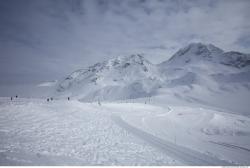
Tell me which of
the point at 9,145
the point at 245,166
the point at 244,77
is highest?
the point at 244,77


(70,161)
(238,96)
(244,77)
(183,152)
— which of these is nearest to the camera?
(70,161)

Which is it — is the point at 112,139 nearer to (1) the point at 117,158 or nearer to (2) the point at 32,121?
(1) the point at 117,158

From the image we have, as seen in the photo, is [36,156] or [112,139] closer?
[36,156]

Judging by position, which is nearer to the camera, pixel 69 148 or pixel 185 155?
pixel 69 148

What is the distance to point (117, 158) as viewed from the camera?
970cm

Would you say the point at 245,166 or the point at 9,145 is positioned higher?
the point at 9,145

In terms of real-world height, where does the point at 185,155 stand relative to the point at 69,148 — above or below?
below

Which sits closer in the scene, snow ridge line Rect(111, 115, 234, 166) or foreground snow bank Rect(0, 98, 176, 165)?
foreground snow bank Rect(0, 98, 176, 165)

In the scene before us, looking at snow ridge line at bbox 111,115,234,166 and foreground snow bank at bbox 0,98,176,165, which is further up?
foreground snow bank at bbox 0,98,176,165

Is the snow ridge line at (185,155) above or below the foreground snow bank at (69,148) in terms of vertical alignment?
below

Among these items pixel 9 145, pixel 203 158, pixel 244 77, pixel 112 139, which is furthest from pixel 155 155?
pixel 244 77

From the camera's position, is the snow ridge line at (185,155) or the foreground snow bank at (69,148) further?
the snow ridge line at (185,155)

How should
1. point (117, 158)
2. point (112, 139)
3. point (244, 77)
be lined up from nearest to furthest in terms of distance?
point (117, 158), point (112, 139), point (244, 77)

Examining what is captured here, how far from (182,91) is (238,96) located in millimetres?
43482
